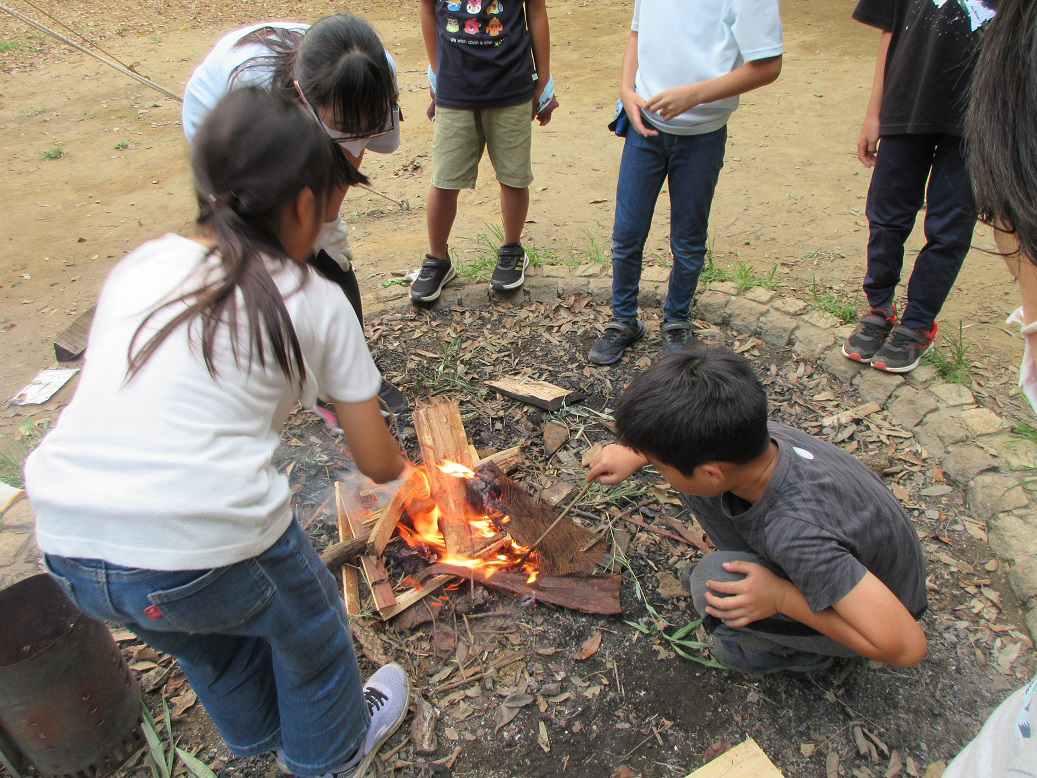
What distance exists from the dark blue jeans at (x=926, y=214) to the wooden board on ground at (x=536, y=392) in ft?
5.35

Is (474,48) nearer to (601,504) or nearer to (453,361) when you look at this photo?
(453,361)

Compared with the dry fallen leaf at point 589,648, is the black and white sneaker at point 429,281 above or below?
above

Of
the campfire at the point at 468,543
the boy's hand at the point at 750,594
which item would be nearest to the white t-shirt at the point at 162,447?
the campfire at the point at 468,543

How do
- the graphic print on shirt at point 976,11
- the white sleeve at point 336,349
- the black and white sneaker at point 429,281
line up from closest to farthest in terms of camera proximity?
the white sleeve at point 336,349
the graphic print on shirt at point 976,11
the black and white sneaker at point 429,281

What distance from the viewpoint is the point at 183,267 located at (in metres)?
1.42

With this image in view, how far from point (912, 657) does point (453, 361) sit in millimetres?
2579

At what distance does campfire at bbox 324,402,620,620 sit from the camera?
8.02 feet

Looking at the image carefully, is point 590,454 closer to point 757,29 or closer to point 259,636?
point 259,636

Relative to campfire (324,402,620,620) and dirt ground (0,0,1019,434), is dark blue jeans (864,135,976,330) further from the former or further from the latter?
campfire (324,402,620,620)

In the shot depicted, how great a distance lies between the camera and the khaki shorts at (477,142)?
3.78 metres

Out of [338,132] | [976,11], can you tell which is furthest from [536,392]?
[976,11]

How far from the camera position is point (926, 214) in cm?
299

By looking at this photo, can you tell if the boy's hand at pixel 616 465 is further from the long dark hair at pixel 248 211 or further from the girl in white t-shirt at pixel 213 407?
the long dark hair at pixel 248 211

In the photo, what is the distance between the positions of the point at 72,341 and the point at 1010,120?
14.9ft
